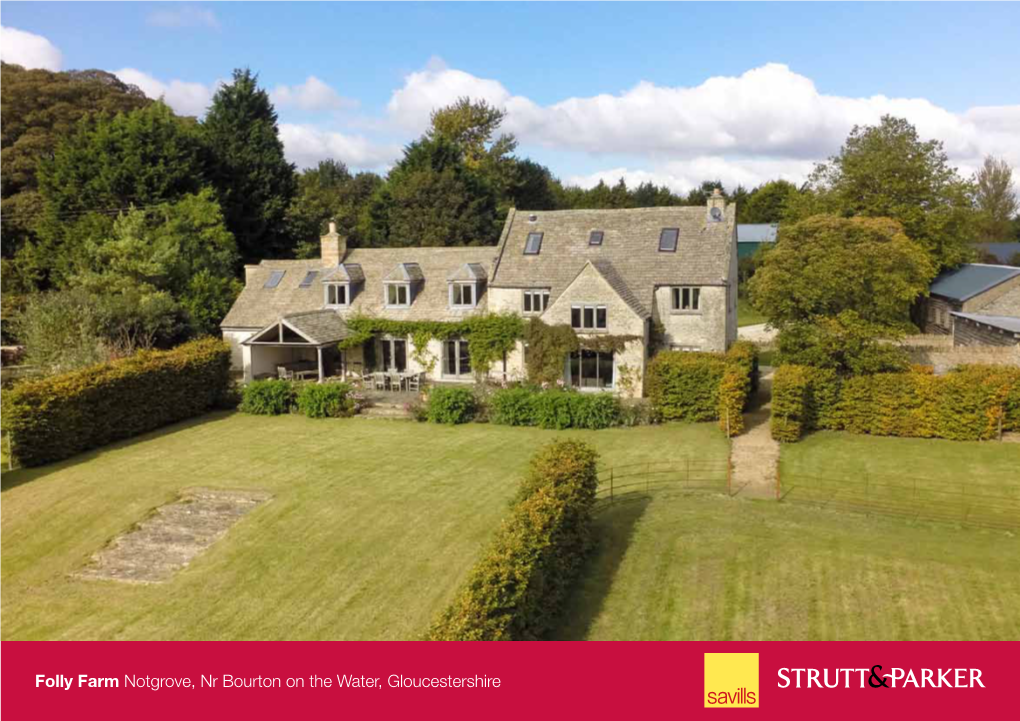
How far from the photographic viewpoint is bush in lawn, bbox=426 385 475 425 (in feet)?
114

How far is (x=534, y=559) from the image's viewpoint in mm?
16172

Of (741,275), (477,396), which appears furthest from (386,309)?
(741,275)

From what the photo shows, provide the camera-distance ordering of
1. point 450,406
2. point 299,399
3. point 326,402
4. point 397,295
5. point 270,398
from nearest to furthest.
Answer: point 450,406 → point 326,402 → point 299,399 → point 270,398 → point 397,295

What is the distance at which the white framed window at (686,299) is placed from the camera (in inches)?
1560

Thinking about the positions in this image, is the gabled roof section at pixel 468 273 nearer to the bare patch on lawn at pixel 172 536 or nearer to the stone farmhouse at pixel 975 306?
the bare patch on lawn at pixel 172 536

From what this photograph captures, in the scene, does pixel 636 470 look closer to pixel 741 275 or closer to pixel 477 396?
pixel 477 396

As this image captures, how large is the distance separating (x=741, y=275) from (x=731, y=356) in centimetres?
5400

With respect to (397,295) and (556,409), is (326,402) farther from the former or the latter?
(556,409)

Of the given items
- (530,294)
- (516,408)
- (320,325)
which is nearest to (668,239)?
(530,294)

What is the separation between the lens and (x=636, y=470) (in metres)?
27.8

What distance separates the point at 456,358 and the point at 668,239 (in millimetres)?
12627

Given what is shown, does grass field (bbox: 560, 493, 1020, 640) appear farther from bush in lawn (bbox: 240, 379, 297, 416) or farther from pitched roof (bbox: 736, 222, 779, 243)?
pitched roof (bbox: 736, 222, 779, 243)

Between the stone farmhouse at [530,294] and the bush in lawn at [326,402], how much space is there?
4.13 metres

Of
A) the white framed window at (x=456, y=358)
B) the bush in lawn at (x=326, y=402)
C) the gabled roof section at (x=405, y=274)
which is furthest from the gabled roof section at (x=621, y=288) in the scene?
the bush in lawn at (x=326, y=402)
